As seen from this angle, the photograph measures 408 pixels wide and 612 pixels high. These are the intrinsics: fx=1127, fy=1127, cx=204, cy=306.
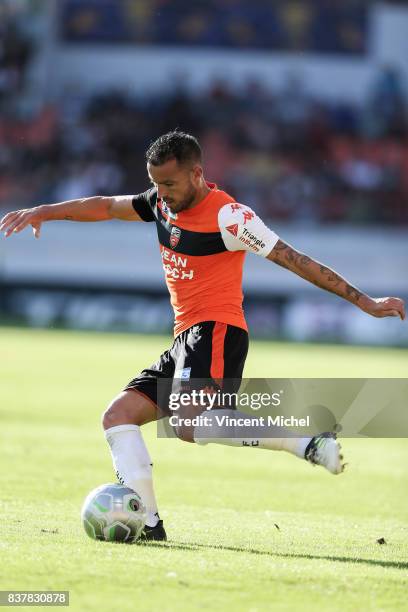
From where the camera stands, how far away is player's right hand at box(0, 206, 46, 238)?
6.80 meters

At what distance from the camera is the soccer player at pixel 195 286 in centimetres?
647

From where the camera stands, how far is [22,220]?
6898 mm

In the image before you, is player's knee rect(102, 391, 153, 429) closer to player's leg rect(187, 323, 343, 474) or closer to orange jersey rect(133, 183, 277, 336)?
player's leg rect(187, 323, 343, 474)

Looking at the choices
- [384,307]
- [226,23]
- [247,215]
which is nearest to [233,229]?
[247,215]

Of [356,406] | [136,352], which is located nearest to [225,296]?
[356,406]

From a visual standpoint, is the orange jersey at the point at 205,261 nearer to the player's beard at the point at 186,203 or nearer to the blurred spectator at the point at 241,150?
the player's beard at the point at 186,203

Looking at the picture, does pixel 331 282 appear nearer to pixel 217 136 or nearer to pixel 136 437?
pixel 136 437

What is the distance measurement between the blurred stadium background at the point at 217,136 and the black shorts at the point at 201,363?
22.2 meters

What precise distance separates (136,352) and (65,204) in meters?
15.9

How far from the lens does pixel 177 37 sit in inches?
1421

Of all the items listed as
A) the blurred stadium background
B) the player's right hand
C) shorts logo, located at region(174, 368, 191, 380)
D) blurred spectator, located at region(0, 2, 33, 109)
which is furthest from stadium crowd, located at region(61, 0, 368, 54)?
shorts logo, located at region(174, 368, 191, 380)

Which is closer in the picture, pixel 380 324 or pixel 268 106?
pixel 380 324

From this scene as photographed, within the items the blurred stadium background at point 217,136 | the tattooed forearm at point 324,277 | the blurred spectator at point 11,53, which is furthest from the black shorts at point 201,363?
the blurred spectator at point 11,53

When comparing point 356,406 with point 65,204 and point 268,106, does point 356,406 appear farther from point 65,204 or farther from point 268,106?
point 268,106
